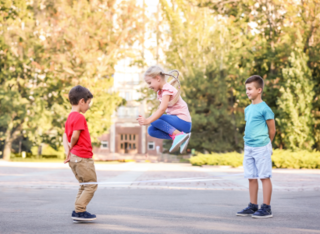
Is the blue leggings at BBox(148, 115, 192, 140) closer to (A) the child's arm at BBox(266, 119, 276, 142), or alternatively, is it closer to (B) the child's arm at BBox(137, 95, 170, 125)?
(B) the child's arm at BBox(137, 95, 170, 125)

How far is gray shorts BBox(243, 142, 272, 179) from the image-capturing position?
6.70 meters

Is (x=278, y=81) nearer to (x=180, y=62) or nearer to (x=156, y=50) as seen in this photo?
(x=180, y=62)

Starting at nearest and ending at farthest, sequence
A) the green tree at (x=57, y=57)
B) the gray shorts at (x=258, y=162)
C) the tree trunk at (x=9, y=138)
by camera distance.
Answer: the gray shorts at (x=258, y=162) < the green tree at (x=57, y=57) < the tree trunk at (x=9, y=138)

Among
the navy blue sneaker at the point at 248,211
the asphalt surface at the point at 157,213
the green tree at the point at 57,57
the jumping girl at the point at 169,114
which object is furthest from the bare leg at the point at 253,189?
the green tree at the point at 57,57

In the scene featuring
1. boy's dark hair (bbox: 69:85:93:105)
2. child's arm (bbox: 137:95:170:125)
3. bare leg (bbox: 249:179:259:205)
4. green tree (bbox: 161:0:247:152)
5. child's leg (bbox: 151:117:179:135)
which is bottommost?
bare leg (bbox: 249:179:259:205)

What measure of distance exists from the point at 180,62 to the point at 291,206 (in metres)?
26.7

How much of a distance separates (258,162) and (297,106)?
1976 centimetres

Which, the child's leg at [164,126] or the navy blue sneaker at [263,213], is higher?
the child's leg at [164,126]

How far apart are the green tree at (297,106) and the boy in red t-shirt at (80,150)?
20715 mm

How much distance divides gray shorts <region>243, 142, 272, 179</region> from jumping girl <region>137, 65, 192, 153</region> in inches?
84.6

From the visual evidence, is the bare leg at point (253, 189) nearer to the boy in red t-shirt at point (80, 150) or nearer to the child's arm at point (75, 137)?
the boy in red t-shirt at point (80, 150)

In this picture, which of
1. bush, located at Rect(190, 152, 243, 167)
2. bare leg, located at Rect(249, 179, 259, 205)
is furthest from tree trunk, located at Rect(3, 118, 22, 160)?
bare leg, located at Rect(249, 179, 259, 205)

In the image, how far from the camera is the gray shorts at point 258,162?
22.0 feet

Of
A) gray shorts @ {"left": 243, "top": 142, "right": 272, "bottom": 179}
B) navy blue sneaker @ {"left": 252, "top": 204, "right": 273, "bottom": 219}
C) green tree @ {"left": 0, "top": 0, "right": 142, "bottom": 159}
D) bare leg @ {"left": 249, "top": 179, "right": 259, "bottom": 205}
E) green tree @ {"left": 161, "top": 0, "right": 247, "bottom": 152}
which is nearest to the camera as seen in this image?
navy blue sneaker @ {"left": 252, "top": 204, "right": 273, "bottom": 219}
